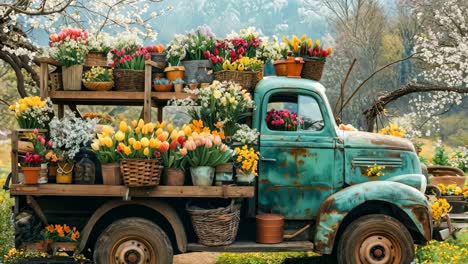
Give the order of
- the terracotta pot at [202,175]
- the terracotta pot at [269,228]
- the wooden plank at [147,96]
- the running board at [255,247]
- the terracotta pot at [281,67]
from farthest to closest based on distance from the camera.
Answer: the terracotta pot at [281,67]
the wooden plank at [147,96]
the terracotta pot at [269,228]
the running board at [255,247]
the terracotta pot at [202,175]

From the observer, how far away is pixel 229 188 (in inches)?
239

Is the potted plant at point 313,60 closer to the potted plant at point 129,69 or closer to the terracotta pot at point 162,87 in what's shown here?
the terracotta pot at point 162,87

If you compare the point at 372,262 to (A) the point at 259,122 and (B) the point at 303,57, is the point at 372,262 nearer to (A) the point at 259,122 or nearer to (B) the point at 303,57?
(A) the point at 259,122

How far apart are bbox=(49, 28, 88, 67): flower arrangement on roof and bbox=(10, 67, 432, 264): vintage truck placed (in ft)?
1.39

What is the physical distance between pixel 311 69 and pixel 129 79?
222cm

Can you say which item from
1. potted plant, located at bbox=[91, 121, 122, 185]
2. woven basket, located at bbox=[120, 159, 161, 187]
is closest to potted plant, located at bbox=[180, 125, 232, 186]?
woven basket, located at bbox=[120, 159, 161, 187]

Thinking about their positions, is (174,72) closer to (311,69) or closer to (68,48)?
(68,48)

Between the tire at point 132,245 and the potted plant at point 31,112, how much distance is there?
4.66 ft

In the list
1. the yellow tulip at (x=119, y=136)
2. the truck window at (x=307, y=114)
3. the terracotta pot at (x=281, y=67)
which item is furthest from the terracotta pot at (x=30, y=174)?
the terracotta pot at (x=281, y=67)

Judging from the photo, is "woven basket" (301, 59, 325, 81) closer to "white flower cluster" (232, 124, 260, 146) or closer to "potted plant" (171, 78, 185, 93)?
"white flower cluster" (232, 124, 260, 146)

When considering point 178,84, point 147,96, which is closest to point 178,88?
point 178,84

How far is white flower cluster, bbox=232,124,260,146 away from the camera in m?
6.25

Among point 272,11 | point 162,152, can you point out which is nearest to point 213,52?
point 162,152

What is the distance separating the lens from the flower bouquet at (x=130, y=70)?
6.61 metres
